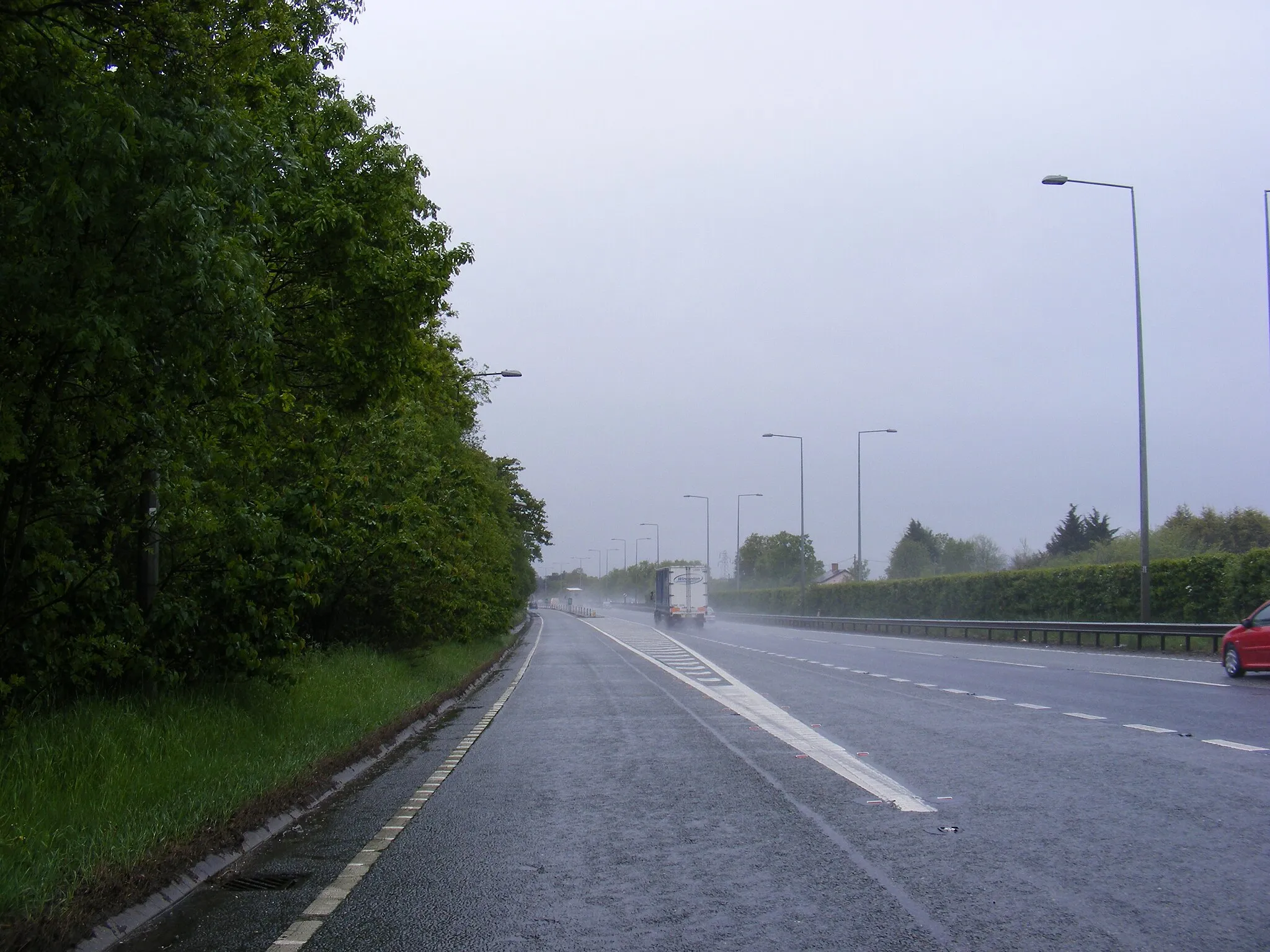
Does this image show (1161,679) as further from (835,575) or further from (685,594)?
(835,575)

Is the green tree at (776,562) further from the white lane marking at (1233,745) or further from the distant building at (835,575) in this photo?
the white lane marking at (1233,745)

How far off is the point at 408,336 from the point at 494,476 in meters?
26.5

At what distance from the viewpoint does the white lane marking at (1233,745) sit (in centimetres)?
1161

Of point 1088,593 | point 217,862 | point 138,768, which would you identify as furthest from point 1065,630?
point 217,862

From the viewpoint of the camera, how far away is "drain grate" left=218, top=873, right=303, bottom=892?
685 centimetres

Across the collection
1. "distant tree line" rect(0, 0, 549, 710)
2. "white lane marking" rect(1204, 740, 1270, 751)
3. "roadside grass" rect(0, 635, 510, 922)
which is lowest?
"white lane marking" rect(1204, 740, 1270, 751)

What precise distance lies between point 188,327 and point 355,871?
3.36m

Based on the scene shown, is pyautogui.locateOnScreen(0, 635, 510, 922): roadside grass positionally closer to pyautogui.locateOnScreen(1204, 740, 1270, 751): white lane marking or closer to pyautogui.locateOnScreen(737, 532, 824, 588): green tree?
pyautogui.locateOnScreen(1204, 740, 1270, 751): white lane marking

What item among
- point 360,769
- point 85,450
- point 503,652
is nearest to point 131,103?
point 85,450

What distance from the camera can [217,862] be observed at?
736 cm

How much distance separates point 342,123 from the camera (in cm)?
1106

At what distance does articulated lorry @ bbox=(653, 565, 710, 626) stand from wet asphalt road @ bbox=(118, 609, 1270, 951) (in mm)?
50827

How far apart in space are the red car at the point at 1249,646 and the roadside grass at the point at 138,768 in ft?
50.0

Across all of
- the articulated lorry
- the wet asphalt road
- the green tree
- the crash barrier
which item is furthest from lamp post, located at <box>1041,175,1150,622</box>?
the green tree
